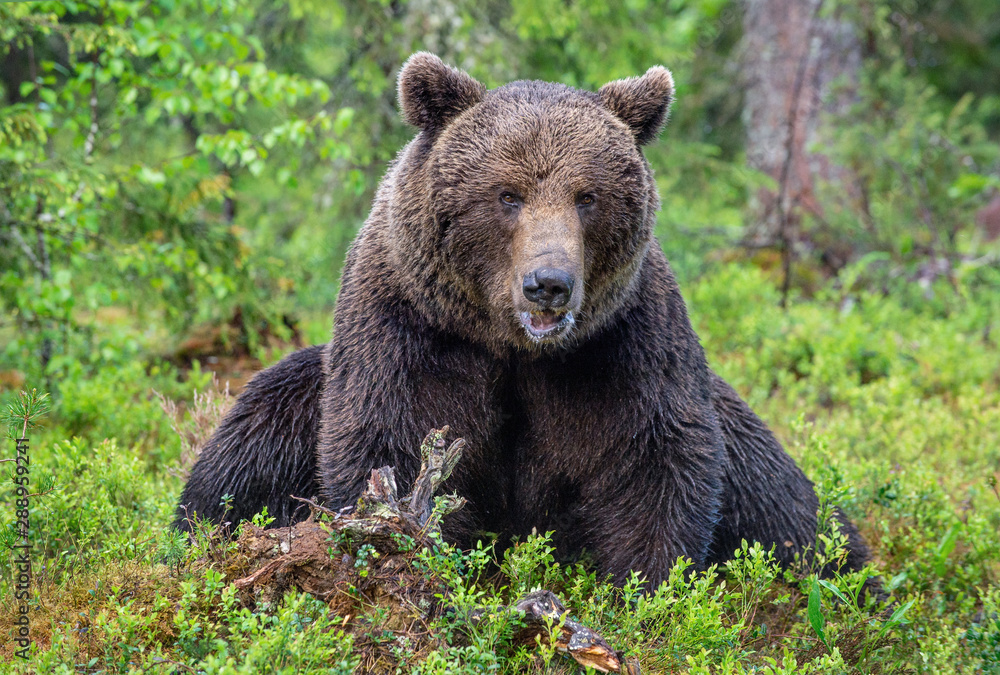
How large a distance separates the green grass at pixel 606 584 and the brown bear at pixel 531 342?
0.94 ft

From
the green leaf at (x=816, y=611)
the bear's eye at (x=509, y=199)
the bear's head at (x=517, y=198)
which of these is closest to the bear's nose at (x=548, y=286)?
the bear's head at (x=517, y=198)

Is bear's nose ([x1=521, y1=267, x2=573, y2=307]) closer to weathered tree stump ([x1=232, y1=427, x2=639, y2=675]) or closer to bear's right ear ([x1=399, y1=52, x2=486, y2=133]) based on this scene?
weathered tree stump ([x1=232, y1=427, x2=639, y2=675])

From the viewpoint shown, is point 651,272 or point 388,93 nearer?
point 651,272

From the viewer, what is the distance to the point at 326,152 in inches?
257

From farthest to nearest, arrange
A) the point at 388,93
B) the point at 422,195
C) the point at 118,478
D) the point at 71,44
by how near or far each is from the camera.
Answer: the point at 388,93 → the point at 71,44 → the point at 118,478 → the point at 422,195

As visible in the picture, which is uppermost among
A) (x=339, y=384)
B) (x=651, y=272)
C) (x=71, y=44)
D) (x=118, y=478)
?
(x=71, y=44)

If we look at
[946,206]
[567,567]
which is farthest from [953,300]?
[567,567]

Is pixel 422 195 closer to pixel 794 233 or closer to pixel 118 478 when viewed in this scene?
pixel 118 478

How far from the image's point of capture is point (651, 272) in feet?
13.5

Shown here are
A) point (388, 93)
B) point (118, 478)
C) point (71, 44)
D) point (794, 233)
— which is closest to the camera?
point (118, 478)

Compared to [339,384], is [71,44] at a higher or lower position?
higher

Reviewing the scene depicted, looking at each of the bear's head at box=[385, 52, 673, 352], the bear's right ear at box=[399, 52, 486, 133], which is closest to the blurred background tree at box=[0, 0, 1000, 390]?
the bear's right ear at box=[399, 52, 486, 133]

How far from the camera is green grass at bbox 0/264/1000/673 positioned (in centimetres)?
308

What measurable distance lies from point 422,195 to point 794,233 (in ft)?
22.0
